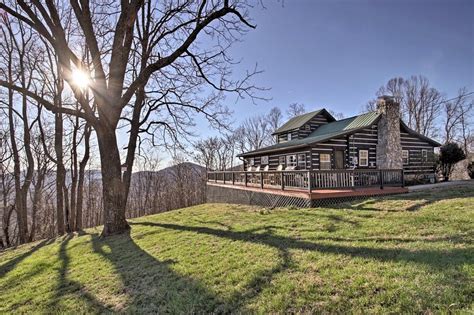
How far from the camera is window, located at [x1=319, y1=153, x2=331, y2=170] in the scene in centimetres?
1595

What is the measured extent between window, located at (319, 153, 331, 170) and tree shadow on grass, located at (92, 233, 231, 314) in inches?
497

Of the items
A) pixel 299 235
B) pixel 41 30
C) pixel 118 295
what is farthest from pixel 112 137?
pixel 299 235

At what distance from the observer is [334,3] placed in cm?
993

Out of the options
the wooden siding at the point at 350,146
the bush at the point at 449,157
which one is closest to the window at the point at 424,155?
the bush at the point at 449,157

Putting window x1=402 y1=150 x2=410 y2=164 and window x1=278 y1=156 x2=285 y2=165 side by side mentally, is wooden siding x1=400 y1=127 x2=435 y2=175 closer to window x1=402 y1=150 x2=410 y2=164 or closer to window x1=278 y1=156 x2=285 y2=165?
window x1=402 y1=150 x2=410 y2=164

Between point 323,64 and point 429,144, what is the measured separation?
10.5 metres

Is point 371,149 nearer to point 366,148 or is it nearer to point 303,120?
point 366,148

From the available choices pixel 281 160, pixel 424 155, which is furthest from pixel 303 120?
pixel 424 155

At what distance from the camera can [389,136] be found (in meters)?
16.3

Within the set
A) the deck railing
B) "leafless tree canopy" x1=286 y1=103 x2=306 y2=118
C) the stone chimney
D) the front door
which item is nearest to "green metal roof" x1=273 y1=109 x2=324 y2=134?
the front door

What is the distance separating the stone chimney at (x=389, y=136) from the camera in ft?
53.3

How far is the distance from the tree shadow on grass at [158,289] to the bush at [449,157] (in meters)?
20.0

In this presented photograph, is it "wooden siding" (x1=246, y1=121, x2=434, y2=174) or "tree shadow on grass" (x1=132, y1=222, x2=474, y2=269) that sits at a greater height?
"wooden siding" (x1=246, y1=121, x2=434, y2=174)

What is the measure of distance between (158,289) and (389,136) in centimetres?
1703
